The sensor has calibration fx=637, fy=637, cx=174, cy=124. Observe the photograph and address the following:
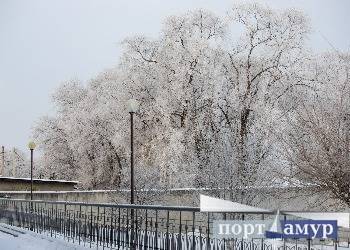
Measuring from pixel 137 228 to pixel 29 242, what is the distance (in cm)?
668

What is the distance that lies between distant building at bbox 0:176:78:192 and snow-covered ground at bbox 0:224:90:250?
2012 cm

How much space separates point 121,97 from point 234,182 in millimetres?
18622

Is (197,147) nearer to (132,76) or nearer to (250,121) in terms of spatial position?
(250,121)

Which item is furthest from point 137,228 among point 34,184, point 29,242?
point 34,184

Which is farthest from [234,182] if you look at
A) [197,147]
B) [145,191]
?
[197,147]

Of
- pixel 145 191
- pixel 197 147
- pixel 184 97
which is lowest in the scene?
pixel 145 191

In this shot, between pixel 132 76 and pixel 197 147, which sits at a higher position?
pixel 132 76

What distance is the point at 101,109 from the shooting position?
145 ft

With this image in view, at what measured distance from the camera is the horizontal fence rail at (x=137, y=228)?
377 inches

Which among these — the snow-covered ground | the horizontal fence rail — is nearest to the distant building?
the horizontal fence rail

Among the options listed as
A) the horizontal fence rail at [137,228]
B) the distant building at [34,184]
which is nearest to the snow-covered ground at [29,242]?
the horizontal fence rail at [137,228]

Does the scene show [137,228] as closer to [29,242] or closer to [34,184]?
[29,242]

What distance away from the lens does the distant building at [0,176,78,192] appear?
4100cm

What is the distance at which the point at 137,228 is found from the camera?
39.7ft
